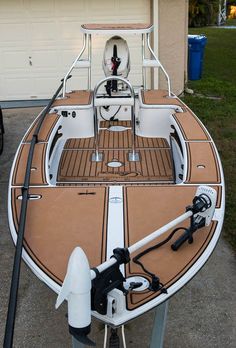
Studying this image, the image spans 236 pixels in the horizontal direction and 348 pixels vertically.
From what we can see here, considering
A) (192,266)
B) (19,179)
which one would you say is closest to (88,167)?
(19,179)

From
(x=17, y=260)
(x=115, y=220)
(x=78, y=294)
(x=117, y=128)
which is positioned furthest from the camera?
(x=117, y=128)

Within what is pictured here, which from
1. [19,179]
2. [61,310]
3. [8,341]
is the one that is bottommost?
[61,310]

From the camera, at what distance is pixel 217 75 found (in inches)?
549

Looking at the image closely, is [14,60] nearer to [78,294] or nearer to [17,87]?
[17,87]

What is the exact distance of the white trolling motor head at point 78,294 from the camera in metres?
2.34

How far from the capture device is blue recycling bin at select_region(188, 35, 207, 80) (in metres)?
12.6

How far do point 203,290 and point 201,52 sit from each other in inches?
372

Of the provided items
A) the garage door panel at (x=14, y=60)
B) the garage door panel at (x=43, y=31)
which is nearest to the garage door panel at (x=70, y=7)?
the garage door panel at (x=43, y=31)

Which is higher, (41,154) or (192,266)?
(41,154)

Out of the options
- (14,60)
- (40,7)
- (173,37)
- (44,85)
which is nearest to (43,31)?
(40,7)

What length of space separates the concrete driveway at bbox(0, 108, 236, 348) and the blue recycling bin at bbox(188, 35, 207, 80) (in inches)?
344

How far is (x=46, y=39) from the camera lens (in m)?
10.4

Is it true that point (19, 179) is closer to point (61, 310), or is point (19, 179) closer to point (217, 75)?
point (61, 310)

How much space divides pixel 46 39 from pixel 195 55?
438 cm
